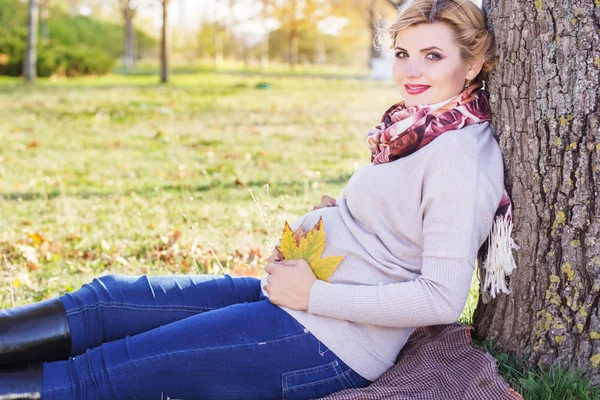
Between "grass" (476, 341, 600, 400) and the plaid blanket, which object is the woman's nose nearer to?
the plaid blanket

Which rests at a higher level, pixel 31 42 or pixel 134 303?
pixel 31 42

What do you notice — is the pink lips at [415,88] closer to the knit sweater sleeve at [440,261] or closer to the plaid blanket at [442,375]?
the knit sweater sleeve at [440,261]

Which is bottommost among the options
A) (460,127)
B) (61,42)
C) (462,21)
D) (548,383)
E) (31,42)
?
(548,383)

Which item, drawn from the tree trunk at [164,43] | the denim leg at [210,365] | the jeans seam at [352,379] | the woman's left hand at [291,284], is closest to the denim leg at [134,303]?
the denim leg at [210,365]

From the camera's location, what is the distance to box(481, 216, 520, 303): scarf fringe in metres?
2.07

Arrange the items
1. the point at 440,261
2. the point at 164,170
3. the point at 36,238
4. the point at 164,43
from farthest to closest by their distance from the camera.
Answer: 1. the point at 164,43
2. the point at 164,170
3. the point at 36,238
4. the point at 440,261

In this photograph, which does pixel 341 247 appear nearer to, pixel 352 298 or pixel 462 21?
pixel 352 298

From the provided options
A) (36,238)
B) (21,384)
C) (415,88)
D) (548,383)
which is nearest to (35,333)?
(21,384)

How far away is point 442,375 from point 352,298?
0.42m

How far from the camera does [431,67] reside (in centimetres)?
210

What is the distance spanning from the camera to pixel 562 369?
211cm

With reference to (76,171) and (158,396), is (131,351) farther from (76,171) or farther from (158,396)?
(76,171)

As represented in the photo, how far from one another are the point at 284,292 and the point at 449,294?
50 cm

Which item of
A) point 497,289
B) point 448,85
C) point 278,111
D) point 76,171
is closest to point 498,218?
point 497,289
